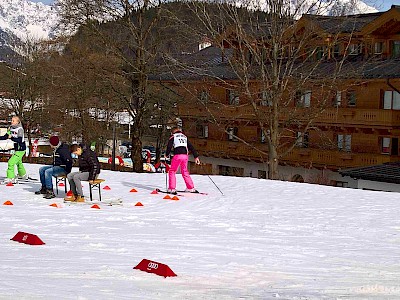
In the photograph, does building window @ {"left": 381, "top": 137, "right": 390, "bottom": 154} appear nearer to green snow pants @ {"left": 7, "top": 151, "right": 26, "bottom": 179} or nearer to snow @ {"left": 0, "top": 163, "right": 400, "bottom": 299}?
snow @ {"left": 0, "top": 163, "right": 400, "bottom": 299}

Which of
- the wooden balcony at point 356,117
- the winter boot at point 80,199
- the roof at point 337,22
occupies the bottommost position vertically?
the winter boot at point 80,199

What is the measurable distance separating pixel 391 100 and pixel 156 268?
29858 millimetres

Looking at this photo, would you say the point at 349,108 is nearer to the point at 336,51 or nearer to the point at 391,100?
the point at 391,100

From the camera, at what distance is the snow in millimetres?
7547

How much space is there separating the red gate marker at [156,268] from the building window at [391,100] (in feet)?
96.2

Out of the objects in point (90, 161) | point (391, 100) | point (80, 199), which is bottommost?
point (80, 199)

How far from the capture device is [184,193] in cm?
1702

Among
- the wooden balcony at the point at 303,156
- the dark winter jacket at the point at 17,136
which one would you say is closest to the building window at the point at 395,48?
the wooden balcony at the point at 303,156

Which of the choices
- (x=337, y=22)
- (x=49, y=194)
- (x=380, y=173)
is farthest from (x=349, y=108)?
(x=49, y=194)

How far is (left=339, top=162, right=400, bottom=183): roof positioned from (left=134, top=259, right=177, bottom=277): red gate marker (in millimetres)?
21768

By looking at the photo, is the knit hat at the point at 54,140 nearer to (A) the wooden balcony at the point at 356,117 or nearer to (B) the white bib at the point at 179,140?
(B) the white bib at the point at 179,140

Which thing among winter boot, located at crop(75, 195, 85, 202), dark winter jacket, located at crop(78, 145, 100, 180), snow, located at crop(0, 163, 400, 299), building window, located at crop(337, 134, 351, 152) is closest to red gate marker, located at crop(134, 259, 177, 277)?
snow, located at crop(0, 163, 400, 299)

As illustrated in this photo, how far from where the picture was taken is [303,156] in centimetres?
Answer: 3891

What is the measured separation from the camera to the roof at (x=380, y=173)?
94.1 ft
